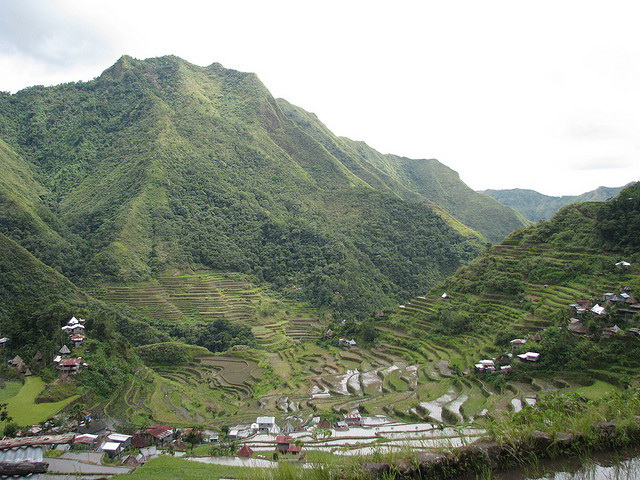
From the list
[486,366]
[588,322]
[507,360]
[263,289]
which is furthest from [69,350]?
[263,289]

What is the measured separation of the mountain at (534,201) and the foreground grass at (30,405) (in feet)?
493

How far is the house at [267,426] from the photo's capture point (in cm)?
1941

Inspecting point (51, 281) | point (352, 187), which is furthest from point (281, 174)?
point (51, 281)

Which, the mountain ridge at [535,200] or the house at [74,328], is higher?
the mountain ridge at [535,200]

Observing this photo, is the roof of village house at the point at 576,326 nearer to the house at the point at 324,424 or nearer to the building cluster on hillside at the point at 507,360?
the building cluster on hillside at the point at 507,360

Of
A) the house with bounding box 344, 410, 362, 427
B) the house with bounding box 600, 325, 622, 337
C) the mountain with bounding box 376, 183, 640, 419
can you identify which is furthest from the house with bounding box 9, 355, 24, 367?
the house with bounding box 600, 325, 622, 337

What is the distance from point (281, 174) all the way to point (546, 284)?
6303 cm

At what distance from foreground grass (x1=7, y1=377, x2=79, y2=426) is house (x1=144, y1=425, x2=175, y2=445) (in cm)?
490

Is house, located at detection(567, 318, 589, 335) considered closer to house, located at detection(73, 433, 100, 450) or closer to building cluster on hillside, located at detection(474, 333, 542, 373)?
building cluster on hillside, located at detection(474, 333, 542, 373)

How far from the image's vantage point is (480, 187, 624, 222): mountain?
14956 centimetres

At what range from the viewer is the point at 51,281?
3881cm

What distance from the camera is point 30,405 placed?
19.8m

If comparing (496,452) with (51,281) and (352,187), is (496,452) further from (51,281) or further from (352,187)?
(352,187)

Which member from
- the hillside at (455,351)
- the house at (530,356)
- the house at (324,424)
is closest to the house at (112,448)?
the hillside at (455,351)
